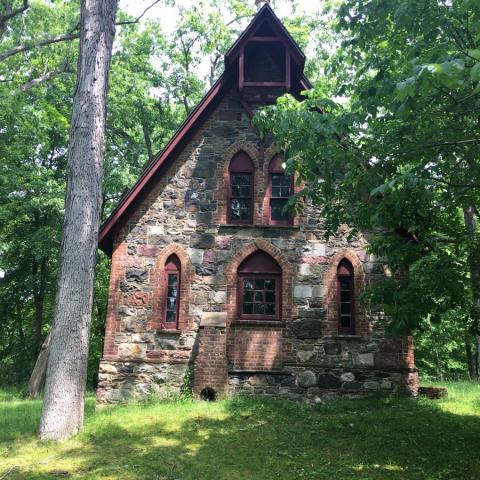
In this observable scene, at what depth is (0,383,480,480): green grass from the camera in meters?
6.74

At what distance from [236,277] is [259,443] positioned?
450 centimetres

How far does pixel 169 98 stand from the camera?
2316cm

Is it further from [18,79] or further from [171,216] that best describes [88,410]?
[18,79]

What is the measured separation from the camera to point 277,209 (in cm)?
1220

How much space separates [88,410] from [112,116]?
13.5 m

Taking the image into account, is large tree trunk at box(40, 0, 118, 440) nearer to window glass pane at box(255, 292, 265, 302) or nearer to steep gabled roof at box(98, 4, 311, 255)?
steep gabled roof at box(98, 4, 311, 255)

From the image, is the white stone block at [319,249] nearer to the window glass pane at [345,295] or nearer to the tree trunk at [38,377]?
the window glass pane at [345,295]

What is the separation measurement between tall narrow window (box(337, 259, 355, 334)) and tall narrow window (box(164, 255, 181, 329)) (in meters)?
4.01

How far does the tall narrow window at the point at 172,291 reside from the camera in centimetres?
1157

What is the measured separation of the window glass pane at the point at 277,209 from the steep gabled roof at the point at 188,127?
2829 mm

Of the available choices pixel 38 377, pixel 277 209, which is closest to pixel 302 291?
pixel 277 209

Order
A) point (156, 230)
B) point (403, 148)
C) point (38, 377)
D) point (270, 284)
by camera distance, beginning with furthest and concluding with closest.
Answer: point (38, 377)
point (156, 230)
point (270, 284)
point (403, 148)

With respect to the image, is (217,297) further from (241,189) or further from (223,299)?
(241,189)

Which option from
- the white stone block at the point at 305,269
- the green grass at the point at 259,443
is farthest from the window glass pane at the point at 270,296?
the green grass at the point at 259,443
